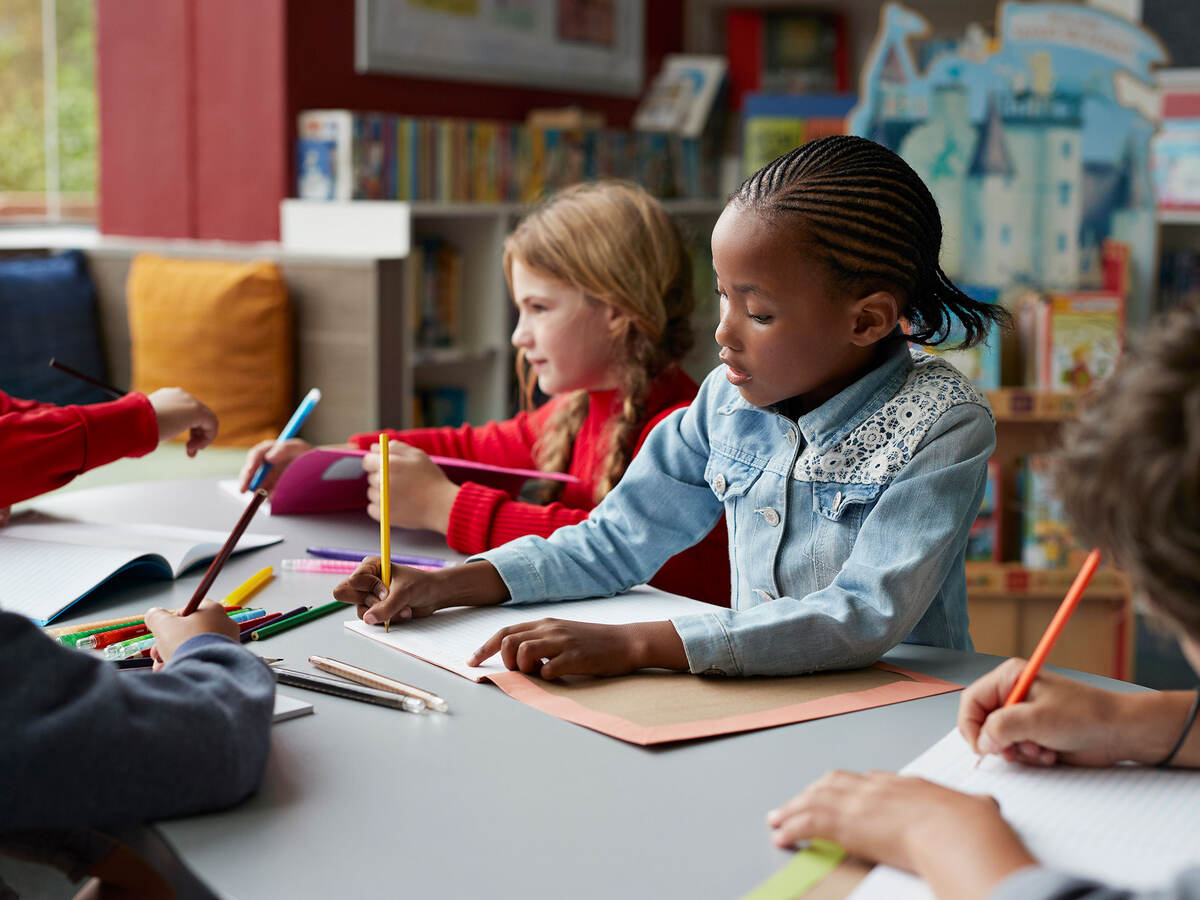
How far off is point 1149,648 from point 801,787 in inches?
115

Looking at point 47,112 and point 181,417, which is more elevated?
point 47,112

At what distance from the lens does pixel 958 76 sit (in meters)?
2.52

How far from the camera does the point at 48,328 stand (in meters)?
3.03

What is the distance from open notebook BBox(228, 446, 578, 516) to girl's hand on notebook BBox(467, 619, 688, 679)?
1.74 feet

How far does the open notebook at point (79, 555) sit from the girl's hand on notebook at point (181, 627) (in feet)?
0.71

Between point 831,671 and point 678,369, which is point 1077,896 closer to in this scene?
point 831,671

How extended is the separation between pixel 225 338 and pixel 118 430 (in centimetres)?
143

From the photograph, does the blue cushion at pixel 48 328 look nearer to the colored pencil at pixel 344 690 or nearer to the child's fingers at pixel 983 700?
the colored pencil at pixel 344 690

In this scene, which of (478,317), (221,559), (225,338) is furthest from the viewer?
(478,317)

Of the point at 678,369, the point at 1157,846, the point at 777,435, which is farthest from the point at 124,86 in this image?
the point at 1157,846

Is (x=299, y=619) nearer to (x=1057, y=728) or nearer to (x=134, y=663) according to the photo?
(x=134, y=663)

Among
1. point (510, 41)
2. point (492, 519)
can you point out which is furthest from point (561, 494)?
point (510, 41)

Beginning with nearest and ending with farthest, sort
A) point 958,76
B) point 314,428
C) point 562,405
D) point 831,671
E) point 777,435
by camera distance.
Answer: point 831,671 → point 777,435 → point 562,405 → point 958,76 → point 314,428

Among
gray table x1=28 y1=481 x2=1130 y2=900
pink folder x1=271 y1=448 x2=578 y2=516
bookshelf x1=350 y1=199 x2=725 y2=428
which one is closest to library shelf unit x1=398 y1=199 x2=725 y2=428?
bookshelf x1=350 y1=199 x2=725 y2=428
